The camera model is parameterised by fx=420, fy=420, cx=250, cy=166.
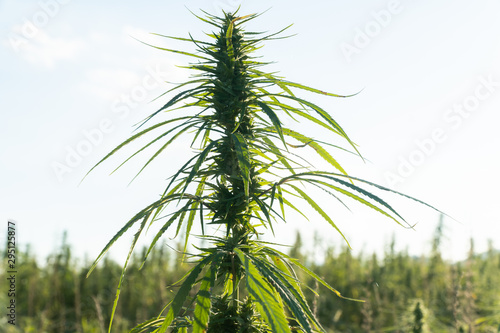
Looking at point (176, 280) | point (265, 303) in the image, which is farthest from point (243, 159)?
point (176, 280)

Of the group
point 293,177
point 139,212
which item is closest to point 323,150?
point 293,177

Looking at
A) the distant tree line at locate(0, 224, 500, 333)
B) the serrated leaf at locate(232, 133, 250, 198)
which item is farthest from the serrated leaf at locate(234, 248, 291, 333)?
the distant tree line at locate(0, 224, 500, 333)

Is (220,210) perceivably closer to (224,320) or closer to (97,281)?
(224,320)

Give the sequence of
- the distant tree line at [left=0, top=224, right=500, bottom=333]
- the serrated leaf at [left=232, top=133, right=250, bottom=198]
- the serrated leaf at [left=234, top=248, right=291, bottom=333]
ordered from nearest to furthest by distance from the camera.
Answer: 1. the serrated leaf at [left=234, top=248, right=291, bottom=333]
2. the serrated leaf at [left=232, top=133, right=250, bottom=198]
3. the distant tree line at [left=0, top=224, right=500, bottom=333]

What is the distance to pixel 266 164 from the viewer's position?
1795mm

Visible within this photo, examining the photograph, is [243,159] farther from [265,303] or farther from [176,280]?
[176,280]

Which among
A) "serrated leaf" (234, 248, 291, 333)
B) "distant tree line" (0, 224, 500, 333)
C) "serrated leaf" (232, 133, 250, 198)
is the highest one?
"serrated leaf" (232, 133, 250, 198)

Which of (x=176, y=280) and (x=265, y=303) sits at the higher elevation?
(x=265, y=303)

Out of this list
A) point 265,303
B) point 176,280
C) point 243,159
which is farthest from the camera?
point 176,280

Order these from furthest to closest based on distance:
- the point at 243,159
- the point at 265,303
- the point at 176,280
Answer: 1. the point at 176,280
2. the point at 243,159
3. the point at 265,303

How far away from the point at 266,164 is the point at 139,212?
0.56 m

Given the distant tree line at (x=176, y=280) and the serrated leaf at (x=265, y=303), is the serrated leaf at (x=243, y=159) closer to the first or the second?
the serrated leaf at (x=265, y=303)

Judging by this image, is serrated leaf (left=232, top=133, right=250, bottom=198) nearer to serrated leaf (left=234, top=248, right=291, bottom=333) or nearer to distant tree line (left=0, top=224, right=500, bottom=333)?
serrated leaf (left=234, top=248, right=291, bottom=333)

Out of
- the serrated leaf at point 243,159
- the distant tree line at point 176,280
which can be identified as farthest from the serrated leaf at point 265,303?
the distant tree line at point 176,280
